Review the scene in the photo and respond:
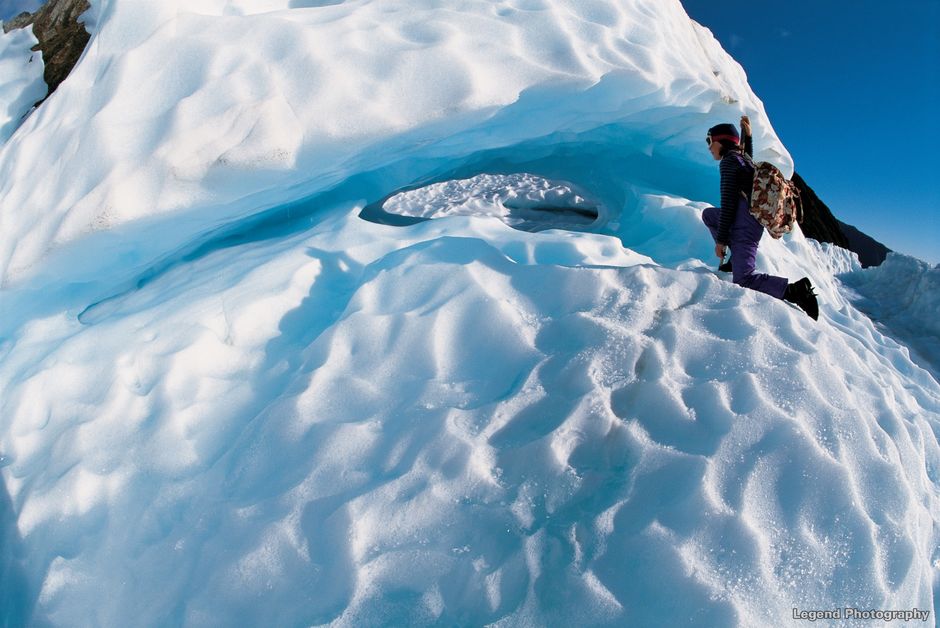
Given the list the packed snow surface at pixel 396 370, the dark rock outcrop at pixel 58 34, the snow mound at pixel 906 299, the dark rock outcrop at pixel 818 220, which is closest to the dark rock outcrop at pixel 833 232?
the dark rock outcrop at pixel 818 220

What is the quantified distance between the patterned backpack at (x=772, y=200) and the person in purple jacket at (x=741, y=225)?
0.05 m

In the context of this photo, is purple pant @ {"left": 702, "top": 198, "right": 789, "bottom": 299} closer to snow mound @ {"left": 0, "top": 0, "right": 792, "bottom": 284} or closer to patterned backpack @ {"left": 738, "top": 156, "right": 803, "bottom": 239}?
patterned backpack @ {"left": 738, "top": 156, "right": 803, "bottom": 239}

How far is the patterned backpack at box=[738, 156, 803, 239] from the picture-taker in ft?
8.27

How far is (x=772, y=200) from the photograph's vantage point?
8.27ft

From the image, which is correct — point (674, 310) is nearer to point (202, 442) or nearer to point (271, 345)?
point (271, 345)

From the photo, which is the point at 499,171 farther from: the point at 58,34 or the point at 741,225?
the point at 58,34

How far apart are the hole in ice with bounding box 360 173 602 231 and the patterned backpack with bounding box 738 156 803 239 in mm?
2174

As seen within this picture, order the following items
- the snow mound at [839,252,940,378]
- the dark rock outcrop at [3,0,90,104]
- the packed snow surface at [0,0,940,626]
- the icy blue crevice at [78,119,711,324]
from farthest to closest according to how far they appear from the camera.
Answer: the snow mound at [839,252,940,378]
the dark rock outcrop at [3,0,90,104]
the icy blue crevice at [78,119,711,324]
the packed snow surface at [0,0,940,626]

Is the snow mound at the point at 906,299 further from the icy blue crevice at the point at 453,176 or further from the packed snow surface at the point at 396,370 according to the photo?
the icy blue crevice at the point at 453,176

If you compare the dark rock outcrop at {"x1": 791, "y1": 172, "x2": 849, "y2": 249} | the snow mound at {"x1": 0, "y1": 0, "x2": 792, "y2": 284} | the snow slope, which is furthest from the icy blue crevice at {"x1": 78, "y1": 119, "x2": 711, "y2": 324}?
the dark rock outcrop at {"x1": 791, "y1": 172, "x2": 849, "y2": 249}

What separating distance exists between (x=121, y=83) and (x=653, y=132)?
3340 mm

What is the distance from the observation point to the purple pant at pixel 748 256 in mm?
2619

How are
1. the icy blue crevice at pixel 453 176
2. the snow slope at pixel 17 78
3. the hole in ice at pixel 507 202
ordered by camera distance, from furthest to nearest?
1. the hole in ice at pixel 507 202
2. the snow slope at pixel 17 78
3. the icy blue crevice at pixel 453 176

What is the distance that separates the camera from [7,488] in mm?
2150
